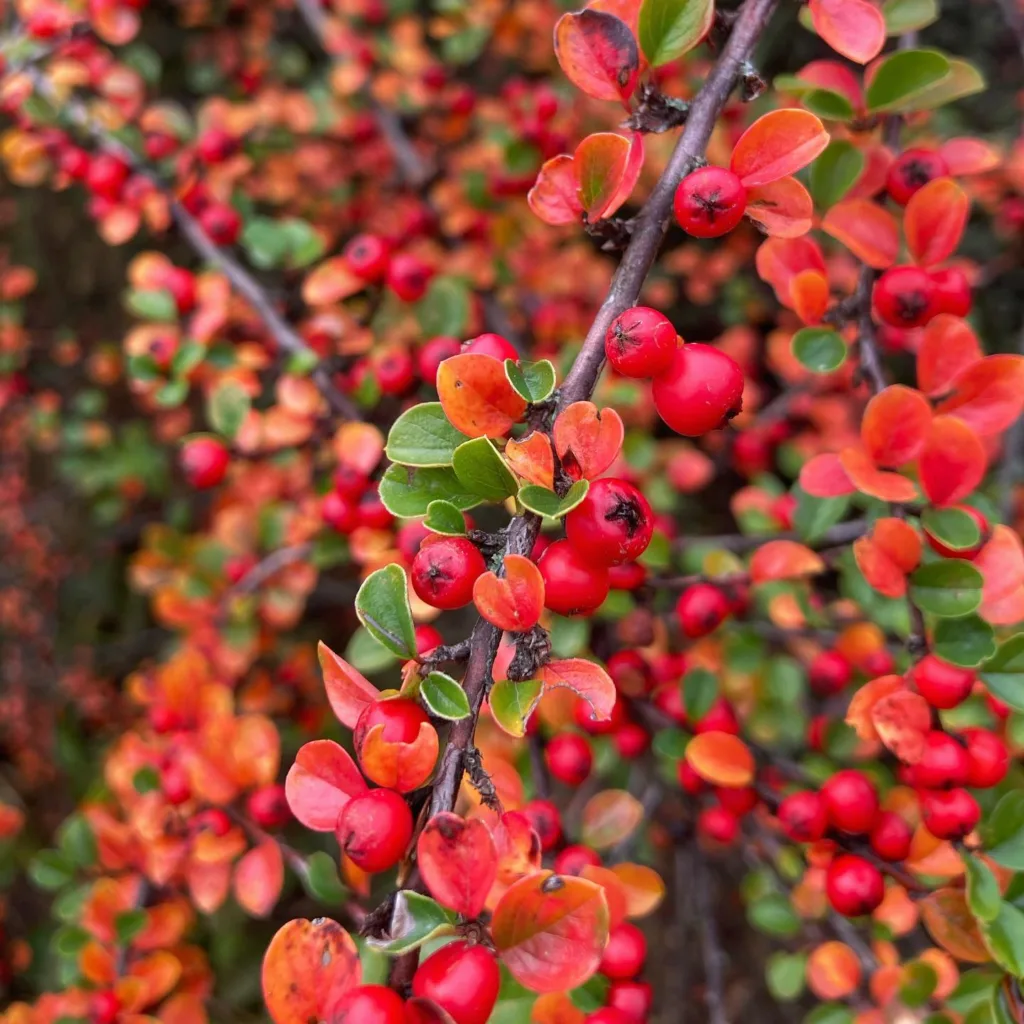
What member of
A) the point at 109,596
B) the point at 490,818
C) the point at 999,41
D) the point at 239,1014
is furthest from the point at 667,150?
the point at 239,1014

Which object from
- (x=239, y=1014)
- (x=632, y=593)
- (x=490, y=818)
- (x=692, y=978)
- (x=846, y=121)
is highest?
(x=846, y=121)

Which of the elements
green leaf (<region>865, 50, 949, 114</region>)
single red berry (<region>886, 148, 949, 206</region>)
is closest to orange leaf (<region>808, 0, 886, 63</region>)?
green leaf (<region>865, 50, 949, 114</region>)

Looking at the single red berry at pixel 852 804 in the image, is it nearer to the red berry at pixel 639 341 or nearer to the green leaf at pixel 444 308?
the red berry at pixel 639 341

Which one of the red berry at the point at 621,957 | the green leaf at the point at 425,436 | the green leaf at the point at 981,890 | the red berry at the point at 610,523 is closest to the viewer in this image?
the red berry at the point at 610,523

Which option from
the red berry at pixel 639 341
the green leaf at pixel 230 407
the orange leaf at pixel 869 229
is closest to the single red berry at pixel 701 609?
the orange leaf at pixel 869 229

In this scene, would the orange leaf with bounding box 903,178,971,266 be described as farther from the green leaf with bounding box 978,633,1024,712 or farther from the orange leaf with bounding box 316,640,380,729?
the orange leaf with bounding box 316,640,380,729

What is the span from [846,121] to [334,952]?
3.87ft

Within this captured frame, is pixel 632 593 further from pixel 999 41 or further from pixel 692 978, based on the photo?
pixel 999 41

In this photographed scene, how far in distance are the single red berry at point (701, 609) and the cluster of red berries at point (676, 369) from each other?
598 millimetres

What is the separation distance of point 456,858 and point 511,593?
21 centimetres

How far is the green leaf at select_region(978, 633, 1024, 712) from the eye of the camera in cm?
100

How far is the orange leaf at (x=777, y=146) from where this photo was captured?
83 cm

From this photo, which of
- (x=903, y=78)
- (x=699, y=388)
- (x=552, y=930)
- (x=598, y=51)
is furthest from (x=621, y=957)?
(x=903, y=78)

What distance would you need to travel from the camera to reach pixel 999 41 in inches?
122
